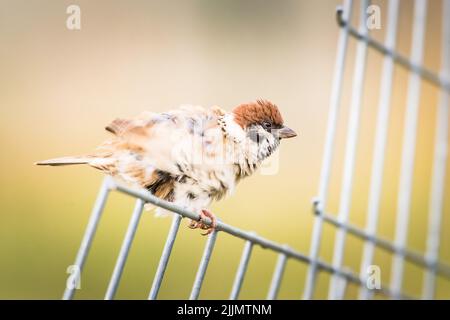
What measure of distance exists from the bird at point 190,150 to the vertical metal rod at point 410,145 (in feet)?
0.47

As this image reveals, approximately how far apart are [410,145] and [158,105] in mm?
309

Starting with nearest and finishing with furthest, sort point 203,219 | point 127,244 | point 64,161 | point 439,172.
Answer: point 127,244 → point 203,219 → point 64,161 → point 439,172

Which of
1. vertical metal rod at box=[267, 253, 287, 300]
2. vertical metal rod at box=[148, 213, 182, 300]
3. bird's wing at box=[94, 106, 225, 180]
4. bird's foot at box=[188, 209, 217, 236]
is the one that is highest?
bird's wing at box=[94, 106, 225, 180]

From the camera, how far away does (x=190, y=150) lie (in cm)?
75

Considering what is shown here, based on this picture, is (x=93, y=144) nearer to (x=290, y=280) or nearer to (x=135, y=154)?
(x=135, y=154)

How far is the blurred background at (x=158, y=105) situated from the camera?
797 millimetres

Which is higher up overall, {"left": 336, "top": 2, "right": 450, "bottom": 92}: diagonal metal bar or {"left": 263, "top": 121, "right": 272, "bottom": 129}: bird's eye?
{"left": 336, "top": 2, "right": 450, "bottom": 92}: diagonal metal bar

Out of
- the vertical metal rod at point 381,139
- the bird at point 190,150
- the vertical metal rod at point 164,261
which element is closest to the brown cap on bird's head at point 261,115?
the bird at point 190,150

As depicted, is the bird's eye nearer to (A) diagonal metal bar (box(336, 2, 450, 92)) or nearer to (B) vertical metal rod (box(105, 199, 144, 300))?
(A) diagonal metal bar (box(336, 2, 450, 92))

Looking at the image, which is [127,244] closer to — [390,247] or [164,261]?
[164,261]

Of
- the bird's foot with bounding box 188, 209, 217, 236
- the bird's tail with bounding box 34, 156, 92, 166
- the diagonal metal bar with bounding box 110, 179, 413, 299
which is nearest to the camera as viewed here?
the diagonal metal bar with bounding box 110, 179, 413, 299

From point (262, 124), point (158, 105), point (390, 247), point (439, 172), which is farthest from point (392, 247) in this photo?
point (158, 105)

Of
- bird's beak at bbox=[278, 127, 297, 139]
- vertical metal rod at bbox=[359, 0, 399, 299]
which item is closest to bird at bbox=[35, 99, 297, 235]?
bird's beak at bbox=[278, 127, 297, 139]

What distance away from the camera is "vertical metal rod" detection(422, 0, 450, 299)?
835 mm
